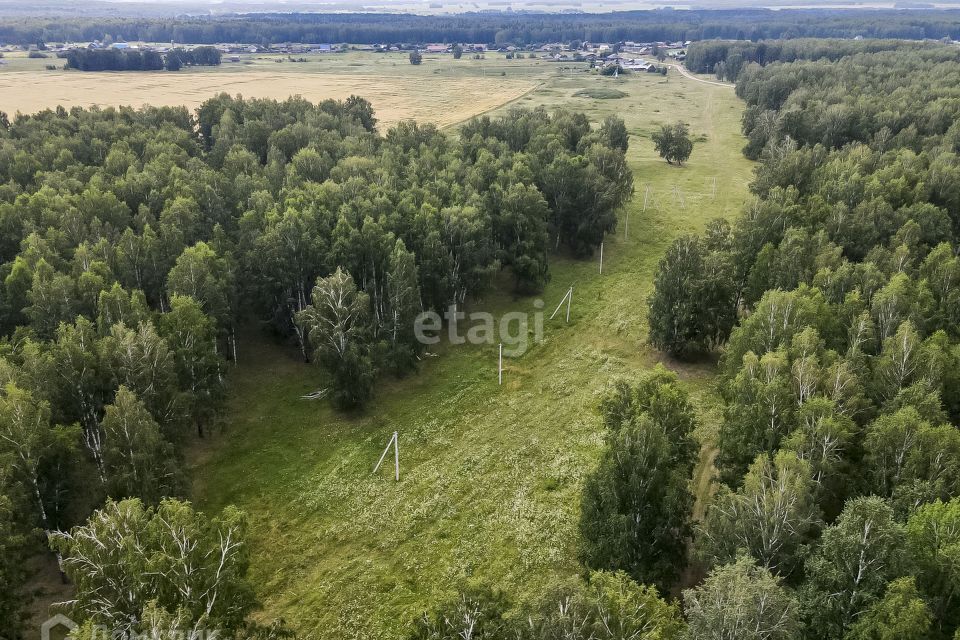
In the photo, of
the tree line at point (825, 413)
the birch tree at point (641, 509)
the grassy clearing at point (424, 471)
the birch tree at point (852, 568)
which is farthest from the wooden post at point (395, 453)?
the birch tree at point (852, 568)

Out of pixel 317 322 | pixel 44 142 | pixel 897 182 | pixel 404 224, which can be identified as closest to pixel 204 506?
pixel 317 322

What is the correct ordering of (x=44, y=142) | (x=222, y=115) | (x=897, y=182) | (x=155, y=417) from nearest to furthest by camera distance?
1. (x=155, y=417)
2. (x=897, y=182)
3. (x=44, y=142)
4. (x=222, y=115)

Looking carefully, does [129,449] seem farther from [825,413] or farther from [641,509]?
[825,413]

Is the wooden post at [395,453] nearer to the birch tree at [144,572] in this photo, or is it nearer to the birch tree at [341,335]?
the birch tree at [341,335]

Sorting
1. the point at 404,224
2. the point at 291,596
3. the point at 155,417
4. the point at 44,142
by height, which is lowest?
the point at 291,596

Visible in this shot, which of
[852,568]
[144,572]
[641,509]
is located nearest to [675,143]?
[641,509]

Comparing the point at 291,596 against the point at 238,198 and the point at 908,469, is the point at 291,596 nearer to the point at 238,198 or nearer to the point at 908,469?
the point at 908,469
